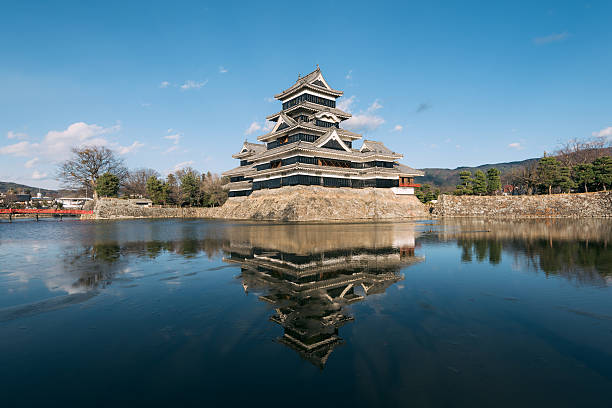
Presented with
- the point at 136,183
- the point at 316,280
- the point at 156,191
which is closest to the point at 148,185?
the point at 156,191

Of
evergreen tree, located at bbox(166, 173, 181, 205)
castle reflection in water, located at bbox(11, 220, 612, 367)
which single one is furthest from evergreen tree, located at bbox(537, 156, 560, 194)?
evergreen tree, located at bbox(166, 173, 181, 205)

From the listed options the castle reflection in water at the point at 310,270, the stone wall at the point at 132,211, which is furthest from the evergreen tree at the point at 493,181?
the stone wall at the point at 132,211

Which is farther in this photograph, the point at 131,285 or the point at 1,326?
the point at 131,285

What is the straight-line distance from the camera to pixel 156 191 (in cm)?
5794

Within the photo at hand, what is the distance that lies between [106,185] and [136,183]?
34.0 metres

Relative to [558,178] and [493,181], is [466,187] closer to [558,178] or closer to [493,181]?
[493,181]

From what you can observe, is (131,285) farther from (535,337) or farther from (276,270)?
(535,337)

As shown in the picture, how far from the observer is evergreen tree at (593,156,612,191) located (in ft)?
128

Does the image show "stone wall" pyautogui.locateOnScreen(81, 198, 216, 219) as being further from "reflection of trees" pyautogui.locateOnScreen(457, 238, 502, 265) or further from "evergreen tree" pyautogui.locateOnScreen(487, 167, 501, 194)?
"evergreen tree" pyautogui.locateOnScreen(487, 167, 501, 194)

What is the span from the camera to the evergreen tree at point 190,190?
57.3 meters

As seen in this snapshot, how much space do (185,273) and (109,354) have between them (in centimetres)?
492

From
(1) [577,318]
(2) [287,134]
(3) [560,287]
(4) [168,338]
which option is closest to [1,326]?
(4) [168,338]

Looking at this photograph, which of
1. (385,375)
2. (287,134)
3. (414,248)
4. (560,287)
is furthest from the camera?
(287,134)

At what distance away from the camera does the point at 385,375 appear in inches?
125
